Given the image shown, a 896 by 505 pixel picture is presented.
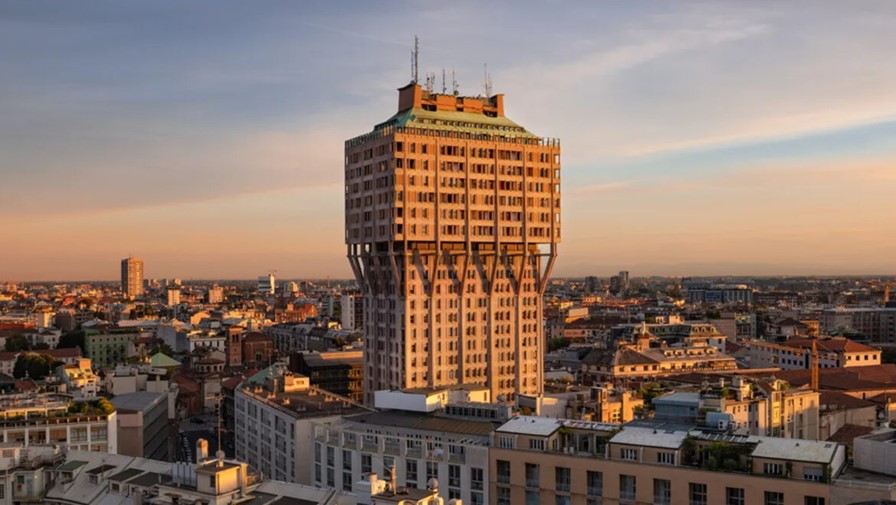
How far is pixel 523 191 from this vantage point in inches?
5733

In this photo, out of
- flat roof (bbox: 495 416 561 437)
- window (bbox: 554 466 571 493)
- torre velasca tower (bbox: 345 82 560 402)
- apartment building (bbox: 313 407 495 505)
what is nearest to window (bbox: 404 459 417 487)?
apartment building (bbox: 313 407 495 505)

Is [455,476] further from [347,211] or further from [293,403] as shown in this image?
[347,211]

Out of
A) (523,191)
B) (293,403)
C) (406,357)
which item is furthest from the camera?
(523,191)

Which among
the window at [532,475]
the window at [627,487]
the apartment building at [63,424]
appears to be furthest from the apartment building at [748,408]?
the apartment building at [63,424]

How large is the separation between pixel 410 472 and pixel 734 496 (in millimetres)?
30086

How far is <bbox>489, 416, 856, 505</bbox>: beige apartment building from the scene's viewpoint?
62625mm

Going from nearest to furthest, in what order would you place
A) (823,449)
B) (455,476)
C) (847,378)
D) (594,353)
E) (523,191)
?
1. (823,449)
2. (455,476)
3. (523,191)
4. (847,378)
5. (594,353)

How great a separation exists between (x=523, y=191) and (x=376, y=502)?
3759 inches

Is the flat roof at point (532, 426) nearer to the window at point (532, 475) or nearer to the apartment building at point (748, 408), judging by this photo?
the window at point (532, 475)

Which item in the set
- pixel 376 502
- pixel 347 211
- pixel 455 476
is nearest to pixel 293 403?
pixel 455 476

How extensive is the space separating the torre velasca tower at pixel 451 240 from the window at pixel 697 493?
226 ft

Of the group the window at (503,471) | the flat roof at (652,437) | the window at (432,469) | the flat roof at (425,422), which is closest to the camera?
Result: the flat roof at (652,437)

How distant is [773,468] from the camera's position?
6334cm

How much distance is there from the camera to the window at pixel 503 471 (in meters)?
74.9
